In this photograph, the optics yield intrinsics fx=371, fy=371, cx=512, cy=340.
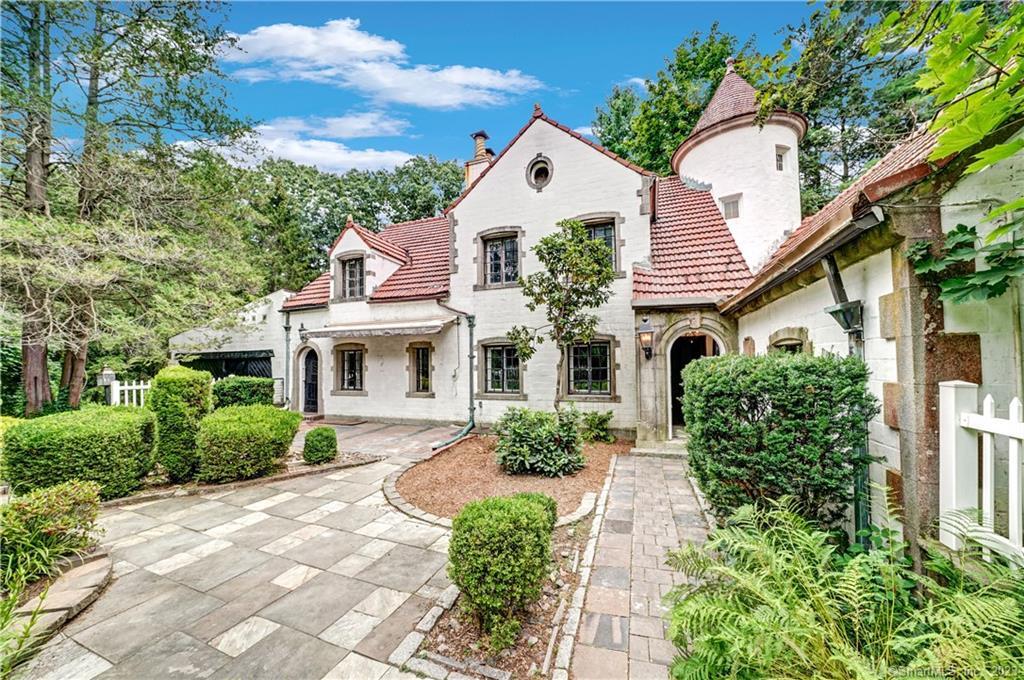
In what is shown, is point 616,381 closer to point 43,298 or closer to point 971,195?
point 971,195

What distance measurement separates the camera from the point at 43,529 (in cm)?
413

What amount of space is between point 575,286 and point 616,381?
3.38 m

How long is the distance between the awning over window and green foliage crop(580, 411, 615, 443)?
17.4 ft

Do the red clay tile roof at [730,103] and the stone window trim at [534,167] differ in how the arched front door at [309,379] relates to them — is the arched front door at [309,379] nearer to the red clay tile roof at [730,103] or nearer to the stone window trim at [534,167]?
the stone window trim at [534,167]

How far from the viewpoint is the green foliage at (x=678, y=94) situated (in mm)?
17109

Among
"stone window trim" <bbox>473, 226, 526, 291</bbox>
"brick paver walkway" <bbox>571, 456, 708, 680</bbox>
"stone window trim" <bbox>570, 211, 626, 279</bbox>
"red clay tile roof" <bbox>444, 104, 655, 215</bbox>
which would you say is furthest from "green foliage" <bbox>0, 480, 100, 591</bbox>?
"red clay tile roof" <bbox>444, 104, 655, 215</bbox>

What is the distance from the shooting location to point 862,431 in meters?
3.46

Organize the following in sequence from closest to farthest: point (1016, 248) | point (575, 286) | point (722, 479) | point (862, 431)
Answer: point (1016, 248), point (862, 431), point (722, 479), point (575, 286)

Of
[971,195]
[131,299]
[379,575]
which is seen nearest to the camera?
[971,195]

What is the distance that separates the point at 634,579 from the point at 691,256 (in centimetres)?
901

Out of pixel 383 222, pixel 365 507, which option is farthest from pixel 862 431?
pixel 383 222

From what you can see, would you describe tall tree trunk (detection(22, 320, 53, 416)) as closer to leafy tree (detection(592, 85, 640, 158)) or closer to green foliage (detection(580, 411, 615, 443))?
green foliage (detection(580, 411, 615, 443))

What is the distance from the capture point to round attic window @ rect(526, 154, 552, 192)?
1146cm

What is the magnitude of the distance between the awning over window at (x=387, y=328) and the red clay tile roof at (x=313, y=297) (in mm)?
1882
